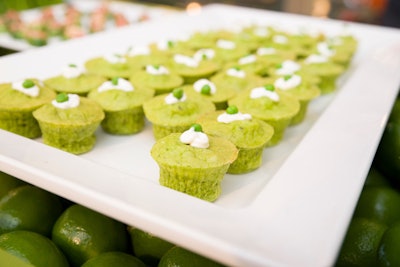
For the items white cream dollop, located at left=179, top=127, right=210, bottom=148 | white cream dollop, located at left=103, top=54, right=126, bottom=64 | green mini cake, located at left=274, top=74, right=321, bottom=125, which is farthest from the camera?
white cream dollop, located at left=103, top=54, right=126, bottom=64

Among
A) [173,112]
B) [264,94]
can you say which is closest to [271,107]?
[264,94]

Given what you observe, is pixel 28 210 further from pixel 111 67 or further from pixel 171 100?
pixel 111 67

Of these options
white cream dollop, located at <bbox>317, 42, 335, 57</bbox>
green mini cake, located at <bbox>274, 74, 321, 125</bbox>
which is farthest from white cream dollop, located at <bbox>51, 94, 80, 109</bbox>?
white cream dollop, located at <bbox>317, 42, 335, 57</bbox>

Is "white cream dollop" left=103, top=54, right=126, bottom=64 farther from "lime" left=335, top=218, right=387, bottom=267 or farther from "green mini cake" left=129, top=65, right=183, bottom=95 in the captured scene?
"lime" left=335, top=218, right=387, bottom=267

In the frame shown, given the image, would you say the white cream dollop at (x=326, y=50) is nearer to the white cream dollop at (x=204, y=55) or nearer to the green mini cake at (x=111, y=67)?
the white cream dollop at (x=204, y=55)

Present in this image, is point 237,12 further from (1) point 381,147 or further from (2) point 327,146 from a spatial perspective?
(2) point 327,146

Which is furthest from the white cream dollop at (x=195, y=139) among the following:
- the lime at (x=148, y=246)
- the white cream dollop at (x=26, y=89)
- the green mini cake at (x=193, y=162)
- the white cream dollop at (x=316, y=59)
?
the white cream dollop at (x=316, y=59)
